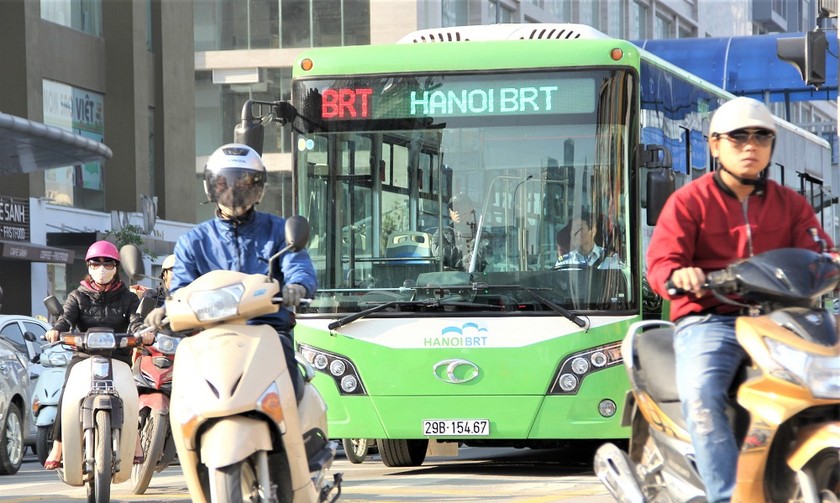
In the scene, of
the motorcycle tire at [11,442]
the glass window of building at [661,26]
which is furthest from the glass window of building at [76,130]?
the glass window of building at [661,26]

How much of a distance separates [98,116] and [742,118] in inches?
1497

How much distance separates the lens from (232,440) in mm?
6207

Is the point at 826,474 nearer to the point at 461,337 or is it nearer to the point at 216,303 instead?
the point at 216,303

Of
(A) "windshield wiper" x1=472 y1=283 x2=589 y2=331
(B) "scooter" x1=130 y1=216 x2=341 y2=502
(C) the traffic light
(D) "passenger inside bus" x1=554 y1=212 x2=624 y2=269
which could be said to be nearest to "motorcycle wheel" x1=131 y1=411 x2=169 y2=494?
(A) "windshield wiper" x1=472 y1=283 x2=589 y2=331

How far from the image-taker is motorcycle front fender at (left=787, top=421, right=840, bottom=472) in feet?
17.9

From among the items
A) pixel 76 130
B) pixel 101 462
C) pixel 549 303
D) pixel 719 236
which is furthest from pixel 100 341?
pixel 76 130

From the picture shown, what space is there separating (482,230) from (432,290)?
22.4 inches

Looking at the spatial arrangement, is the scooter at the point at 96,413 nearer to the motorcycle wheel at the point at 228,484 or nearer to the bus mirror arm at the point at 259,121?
the bus mirror arm at the point at 259,121

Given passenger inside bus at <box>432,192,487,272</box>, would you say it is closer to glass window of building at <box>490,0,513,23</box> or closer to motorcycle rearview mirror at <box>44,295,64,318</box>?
motorcycle rearview mirror at <box>44,295,64,318</box>

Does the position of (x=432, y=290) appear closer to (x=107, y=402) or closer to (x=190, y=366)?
(x=107, y=402)

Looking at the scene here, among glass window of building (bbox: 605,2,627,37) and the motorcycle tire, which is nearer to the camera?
the motorcycle tire

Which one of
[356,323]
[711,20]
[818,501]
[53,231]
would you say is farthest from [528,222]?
[711,20]

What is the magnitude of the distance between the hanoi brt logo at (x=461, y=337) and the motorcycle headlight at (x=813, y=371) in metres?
6.21

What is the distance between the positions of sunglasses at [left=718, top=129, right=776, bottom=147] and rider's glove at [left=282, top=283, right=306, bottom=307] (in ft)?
6.00
